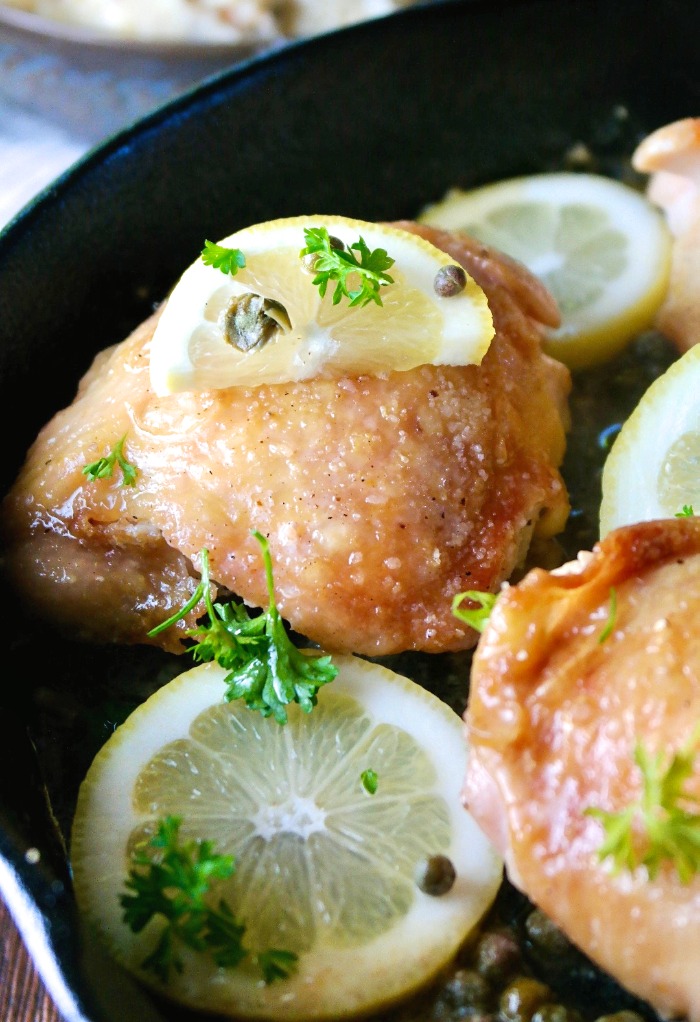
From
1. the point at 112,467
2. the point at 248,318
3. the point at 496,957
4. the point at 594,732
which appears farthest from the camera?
the point at 112,467

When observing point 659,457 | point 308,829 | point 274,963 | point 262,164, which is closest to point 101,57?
point 262,164

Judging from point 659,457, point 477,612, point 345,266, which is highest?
point 345,266

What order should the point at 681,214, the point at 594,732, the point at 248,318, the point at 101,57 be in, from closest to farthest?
1. the point at 594,732
2. the point at 248,318
3. the point at 681,214
4. the point at 101,57

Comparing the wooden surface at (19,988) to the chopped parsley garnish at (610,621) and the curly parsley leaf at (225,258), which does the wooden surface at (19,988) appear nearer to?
the chopped parsley garnish at (610,621)

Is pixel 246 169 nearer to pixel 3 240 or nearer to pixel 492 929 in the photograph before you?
pixel 3 240

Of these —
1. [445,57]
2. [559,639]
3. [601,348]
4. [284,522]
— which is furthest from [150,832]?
[445,57]

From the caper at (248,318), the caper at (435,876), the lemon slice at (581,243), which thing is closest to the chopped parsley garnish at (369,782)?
the caper at (435,876)

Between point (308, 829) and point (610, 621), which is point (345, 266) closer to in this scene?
point (610, 621)

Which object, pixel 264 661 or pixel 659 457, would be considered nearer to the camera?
pixel 264 661

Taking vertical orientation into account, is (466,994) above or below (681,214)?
below
